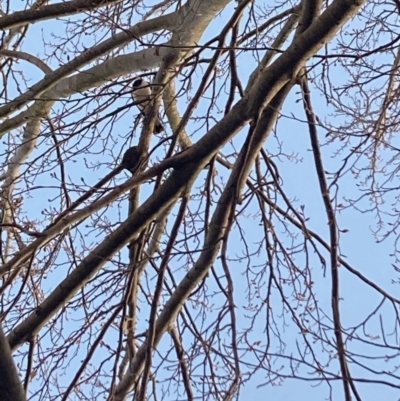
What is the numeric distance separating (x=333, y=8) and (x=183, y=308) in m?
1.61

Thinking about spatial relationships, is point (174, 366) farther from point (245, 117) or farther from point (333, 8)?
point (333, 8)

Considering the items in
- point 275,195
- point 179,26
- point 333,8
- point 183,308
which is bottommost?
point 183,308

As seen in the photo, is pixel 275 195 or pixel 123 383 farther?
pixel 275 195

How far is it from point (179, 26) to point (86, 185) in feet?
3.97

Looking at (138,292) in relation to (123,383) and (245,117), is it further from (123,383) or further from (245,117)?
(245,117)

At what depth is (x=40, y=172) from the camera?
3.18m

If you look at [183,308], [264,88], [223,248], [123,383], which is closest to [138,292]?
[183,308]

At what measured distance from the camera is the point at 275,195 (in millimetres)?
3322

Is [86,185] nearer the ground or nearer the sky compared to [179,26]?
nearer the ground

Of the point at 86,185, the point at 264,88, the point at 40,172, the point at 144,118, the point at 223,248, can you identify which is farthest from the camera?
the point at 144,118

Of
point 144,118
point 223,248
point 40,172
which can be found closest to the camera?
point 223,248

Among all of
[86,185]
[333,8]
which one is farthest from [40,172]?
[333,8]

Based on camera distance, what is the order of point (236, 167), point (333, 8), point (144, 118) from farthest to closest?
1. point (144, 118)
2. point (236, 167)
3. point (333, 8)

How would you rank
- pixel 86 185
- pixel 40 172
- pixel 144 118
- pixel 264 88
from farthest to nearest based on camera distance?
pixel 144 118
pixel 40 172
pixel 86 185
pixel 264 88
